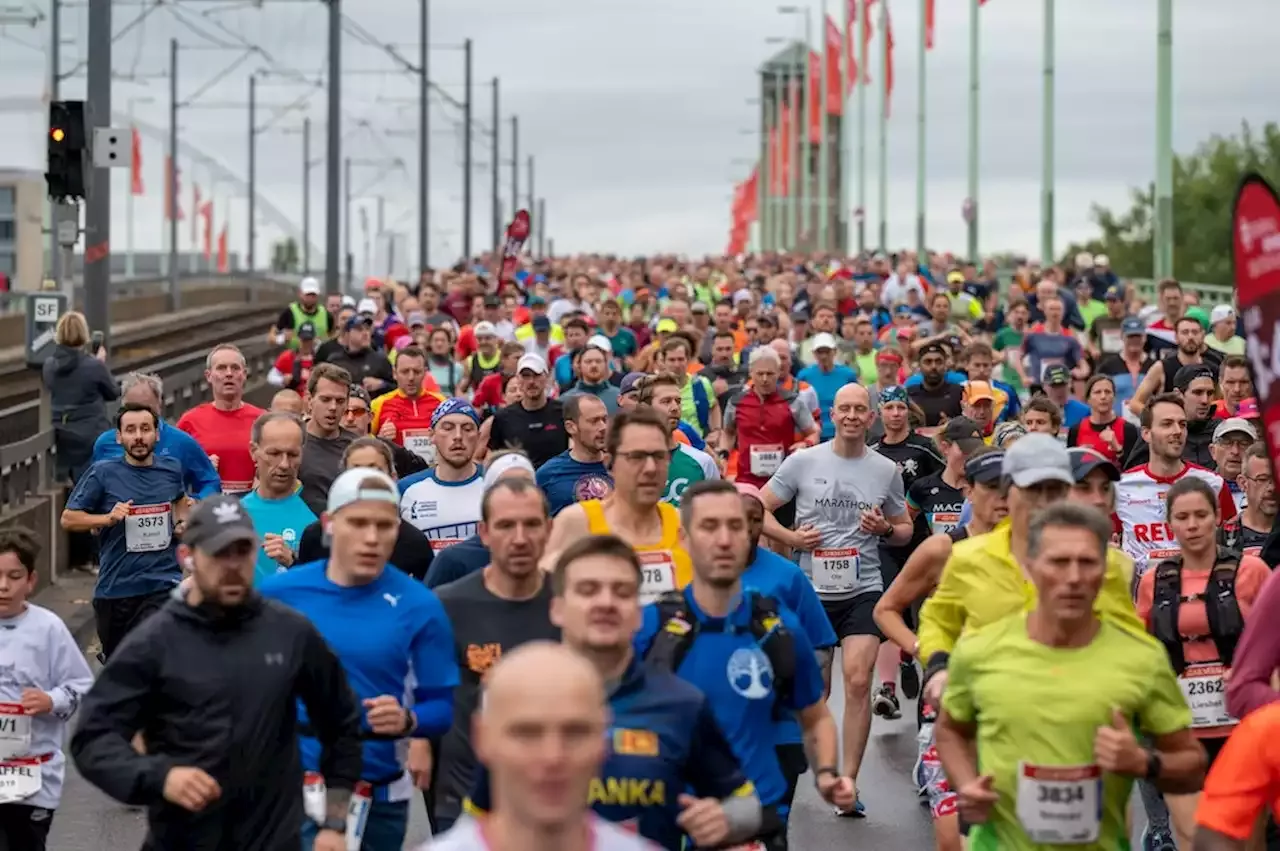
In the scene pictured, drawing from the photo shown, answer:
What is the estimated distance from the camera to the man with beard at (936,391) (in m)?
16.7

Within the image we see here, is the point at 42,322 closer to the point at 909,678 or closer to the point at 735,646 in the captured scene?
the point at 909,678

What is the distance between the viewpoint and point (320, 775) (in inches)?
294

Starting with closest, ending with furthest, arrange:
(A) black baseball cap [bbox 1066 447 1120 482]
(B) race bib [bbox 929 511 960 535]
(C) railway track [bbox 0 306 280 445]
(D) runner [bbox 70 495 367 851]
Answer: (D) runner [bbox 70 495 367 851], (A) black baseball cap [bbox 1066 447 1120 482], (B) race bib [bbox 929 511 960 535], (C) railway track [bbox 0 306 280 445]

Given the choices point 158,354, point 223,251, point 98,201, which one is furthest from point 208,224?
point 98,201

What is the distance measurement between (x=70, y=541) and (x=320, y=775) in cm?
1345

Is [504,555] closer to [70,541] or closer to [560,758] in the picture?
[560,758]

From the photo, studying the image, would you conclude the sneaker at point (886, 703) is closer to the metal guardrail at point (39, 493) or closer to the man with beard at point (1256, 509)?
the man with beard at point (1256, 509)

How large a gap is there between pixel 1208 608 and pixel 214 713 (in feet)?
12.9

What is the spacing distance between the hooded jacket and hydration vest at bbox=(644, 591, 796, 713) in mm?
13221

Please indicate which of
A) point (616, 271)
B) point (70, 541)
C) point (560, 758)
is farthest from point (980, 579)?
point (616, 271)

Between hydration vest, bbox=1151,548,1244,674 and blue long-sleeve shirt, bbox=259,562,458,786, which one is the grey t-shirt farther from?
blue long-sleeve shirt, bbox=259,562,458,786

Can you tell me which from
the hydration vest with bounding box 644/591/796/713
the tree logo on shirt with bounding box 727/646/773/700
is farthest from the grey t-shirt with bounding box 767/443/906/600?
the tree logo on shirt with bounding box 727/646/773/700

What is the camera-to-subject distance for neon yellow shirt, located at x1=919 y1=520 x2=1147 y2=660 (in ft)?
26.9

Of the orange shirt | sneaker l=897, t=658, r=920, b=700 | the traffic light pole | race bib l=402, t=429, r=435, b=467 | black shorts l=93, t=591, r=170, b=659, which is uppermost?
the traffic light pole
